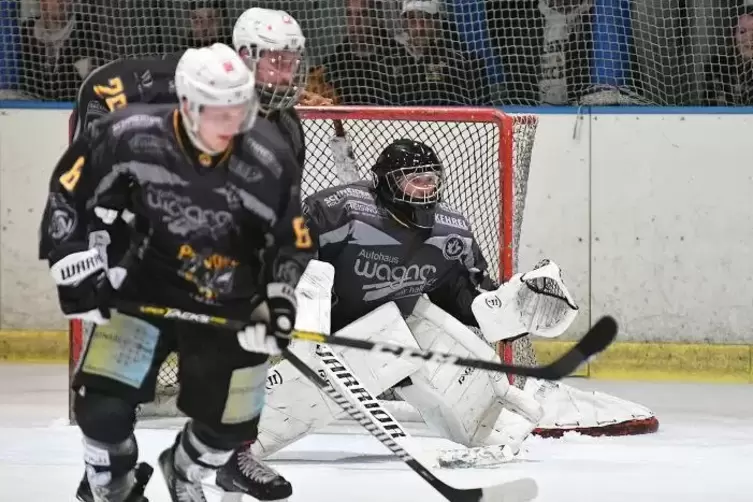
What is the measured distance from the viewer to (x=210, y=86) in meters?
2.71

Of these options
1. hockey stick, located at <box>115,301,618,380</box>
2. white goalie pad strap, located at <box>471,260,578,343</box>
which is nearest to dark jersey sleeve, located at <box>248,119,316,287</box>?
hockey stick, located at <box>115,301,618,380</box>

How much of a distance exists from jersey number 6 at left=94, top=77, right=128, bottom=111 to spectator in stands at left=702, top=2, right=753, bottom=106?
106 inches

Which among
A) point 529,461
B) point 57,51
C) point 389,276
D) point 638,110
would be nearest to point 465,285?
point 389,276

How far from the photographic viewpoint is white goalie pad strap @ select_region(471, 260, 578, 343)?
154 inches

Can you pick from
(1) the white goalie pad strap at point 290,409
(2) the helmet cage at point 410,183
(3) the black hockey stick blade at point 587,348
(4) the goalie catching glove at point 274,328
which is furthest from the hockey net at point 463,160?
(4) the goalie catching glove at point 274,328

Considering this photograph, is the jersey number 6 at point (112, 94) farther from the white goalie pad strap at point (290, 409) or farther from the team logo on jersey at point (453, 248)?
the team logo on jersey at point (453, 248)

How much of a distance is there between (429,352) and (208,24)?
279cm

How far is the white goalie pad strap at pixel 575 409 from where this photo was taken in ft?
14.6

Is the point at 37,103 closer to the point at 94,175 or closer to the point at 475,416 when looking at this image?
the point at 475,416

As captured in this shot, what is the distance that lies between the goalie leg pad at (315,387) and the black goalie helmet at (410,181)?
278mm

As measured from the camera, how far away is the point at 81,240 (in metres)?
2.85

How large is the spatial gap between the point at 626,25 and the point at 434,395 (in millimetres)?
2034

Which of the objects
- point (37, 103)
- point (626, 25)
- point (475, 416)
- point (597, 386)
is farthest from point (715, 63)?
point (37, 103)

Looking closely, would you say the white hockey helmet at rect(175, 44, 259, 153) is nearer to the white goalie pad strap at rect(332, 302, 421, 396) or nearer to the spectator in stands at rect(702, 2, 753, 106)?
the white goalie pad strap at rect(332, 302, 421, 396)
